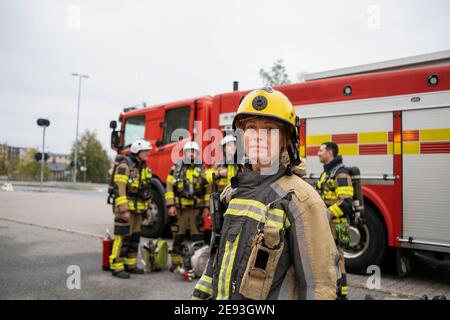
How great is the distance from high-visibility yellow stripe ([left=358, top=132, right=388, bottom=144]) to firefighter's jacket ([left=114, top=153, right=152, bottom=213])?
3.40 m

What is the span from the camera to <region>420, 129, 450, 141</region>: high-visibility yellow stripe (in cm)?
476

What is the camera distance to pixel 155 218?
317 inches

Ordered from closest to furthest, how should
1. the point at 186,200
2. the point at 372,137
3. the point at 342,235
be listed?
the point at 342,235
the point at 372,137
the point at 186,200

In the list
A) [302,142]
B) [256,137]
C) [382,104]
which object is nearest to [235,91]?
[302,142]

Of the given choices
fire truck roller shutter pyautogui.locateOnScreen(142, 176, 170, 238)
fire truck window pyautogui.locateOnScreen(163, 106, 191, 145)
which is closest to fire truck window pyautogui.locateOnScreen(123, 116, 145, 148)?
fire truck window pyautogui.locateOnScreen(163, 106, 191, 145)

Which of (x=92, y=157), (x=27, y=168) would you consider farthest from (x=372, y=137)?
(x=92, y=157)

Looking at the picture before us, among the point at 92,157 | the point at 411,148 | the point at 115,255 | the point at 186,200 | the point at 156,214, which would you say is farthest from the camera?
the point at 92,157

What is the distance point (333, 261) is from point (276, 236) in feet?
0.78

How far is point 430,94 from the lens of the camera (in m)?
4.87

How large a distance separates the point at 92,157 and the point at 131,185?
54863mm

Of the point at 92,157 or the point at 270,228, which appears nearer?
the point at 270,228

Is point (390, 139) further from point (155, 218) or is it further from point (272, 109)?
point (155, 218)

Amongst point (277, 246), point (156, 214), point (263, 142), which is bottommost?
point (156, 214)

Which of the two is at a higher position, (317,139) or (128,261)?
(317,139)
